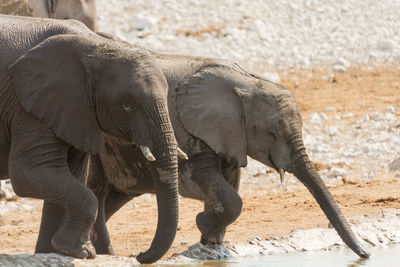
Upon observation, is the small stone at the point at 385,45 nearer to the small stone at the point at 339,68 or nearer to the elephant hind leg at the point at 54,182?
the small stone at the point at 339,68

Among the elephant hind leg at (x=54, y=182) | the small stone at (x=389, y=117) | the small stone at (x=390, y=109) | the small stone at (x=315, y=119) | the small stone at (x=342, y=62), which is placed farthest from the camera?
the small stone at (x=342, y=62)

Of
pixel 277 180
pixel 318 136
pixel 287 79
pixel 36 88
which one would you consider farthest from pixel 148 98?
pixel 287 79

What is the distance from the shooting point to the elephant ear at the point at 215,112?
8.86m

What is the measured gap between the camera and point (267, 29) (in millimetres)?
20812

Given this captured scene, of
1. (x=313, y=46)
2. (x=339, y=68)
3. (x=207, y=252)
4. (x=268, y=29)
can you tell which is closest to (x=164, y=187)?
(x=207, y=252)

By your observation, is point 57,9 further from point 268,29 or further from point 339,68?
point 268,29

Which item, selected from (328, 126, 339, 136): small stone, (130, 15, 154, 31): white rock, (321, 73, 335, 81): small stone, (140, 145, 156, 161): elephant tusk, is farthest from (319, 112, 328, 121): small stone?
(140, 145, 156, 161): elephant tusk

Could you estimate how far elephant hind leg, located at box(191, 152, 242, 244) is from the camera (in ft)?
28.1

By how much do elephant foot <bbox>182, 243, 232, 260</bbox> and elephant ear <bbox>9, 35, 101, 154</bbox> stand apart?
5.39 ft

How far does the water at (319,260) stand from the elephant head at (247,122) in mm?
468

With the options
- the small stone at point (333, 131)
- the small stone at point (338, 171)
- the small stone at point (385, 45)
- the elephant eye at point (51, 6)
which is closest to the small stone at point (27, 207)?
the elephant eye at point (51, 6)

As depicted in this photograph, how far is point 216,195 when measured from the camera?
859 centimetres

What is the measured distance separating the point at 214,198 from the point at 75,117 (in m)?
1.78

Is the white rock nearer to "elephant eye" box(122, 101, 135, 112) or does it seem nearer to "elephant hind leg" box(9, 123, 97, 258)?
"elephant hind leg" box(9, 123, 97, 258)
